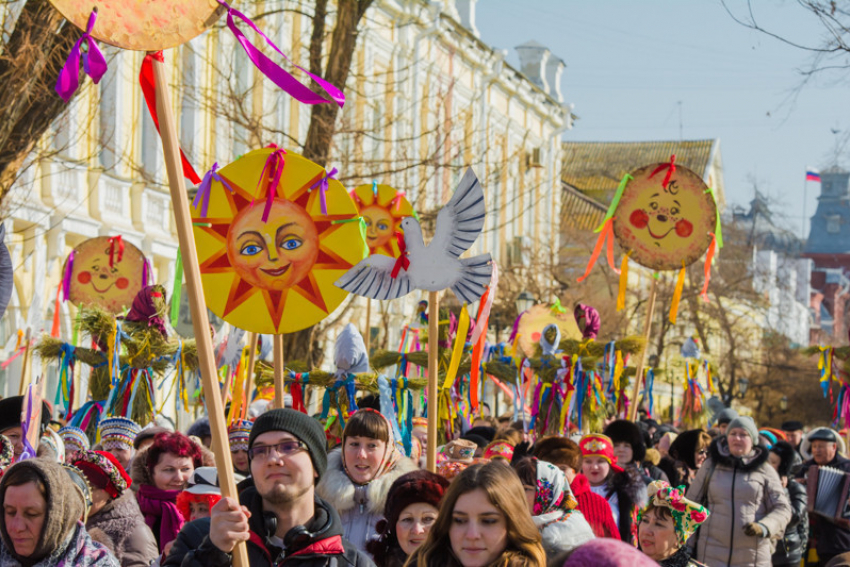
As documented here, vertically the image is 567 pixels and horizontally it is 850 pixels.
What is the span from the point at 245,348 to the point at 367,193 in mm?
1611

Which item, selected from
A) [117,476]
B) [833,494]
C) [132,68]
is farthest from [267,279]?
[132,68]

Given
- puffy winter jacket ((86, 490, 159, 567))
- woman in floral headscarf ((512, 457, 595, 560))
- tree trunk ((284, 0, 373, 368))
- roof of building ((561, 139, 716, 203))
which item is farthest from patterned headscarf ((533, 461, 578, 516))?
roof of building ((561, 139, 716, 203))

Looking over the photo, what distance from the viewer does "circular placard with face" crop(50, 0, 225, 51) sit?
392 centimetres

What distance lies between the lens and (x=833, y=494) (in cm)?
1007

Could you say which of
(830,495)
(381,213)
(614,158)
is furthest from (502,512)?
(614,158)

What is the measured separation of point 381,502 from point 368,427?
0.36m

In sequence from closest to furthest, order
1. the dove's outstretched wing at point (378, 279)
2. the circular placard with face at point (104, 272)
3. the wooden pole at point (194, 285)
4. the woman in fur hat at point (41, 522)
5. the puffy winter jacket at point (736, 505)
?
the wooden pole at point (194, 285) → the woman in fur hat at point (41, 522) → the dove's outstretched wing at point (378, 279) → the puffy winter jacket at point (736, 505) → the circular placard with face at point (104, 272)

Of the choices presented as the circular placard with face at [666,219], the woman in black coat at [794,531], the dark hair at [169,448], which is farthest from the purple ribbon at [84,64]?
the circular placard with face at [666,219]

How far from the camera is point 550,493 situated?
5.51m

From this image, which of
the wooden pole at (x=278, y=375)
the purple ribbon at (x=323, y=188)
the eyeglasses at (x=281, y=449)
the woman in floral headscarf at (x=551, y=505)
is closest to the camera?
the eyeglasses at (x=281, y=449)

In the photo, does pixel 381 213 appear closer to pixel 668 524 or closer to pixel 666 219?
pixel 666 219

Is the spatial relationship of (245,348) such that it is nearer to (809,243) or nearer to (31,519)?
(31,519)

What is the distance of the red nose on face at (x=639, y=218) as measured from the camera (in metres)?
11.9

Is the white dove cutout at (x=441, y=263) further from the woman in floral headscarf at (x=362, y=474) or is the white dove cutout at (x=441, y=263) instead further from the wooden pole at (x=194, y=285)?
the wooden pole at (x=194, y=285)
